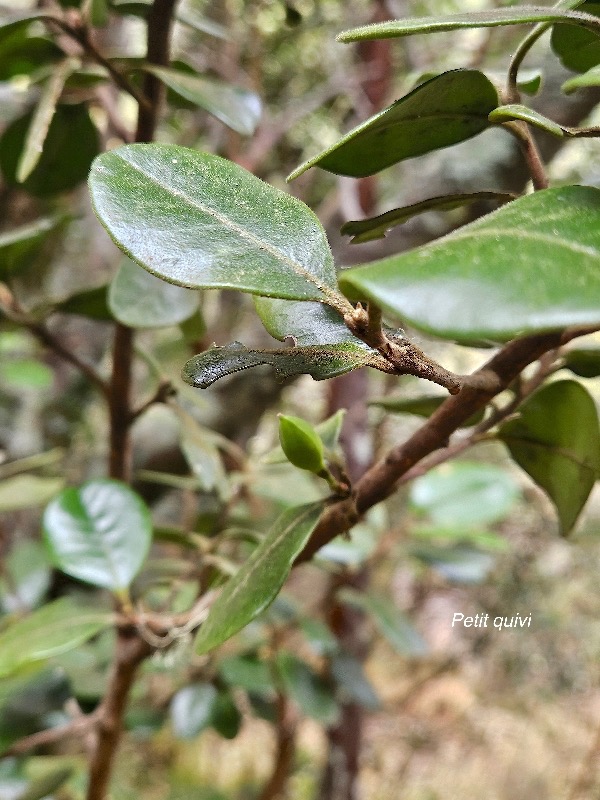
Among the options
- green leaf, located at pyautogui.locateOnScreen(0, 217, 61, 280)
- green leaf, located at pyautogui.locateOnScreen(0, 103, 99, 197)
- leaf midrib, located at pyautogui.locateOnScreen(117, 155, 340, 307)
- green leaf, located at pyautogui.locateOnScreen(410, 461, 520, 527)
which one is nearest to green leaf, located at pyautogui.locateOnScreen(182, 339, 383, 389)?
leaf midrib, located at pyautogui.locateOnScreen(117, 155, 340, 307)

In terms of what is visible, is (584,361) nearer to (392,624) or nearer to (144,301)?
(144,301)

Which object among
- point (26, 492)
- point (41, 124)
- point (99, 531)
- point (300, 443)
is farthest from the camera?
point (26, 492)

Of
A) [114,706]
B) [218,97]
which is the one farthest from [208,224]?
[114,706]

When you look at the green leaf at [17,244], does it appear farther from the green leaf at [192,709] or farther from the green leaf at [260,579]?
the green leaf at [192,709]

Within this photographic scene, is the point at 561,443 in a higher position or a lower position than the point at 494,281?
lower

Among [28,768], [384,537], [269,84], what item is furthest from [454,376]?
[269,84]

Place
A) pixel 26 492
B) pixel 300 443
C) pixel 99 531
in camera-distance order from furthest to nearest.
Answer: pixel 26 492 → pixel 99 531 → pixel 300 443

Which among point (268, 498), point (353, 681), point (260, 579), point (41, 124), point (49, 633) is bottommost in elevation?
point (353, 681)
